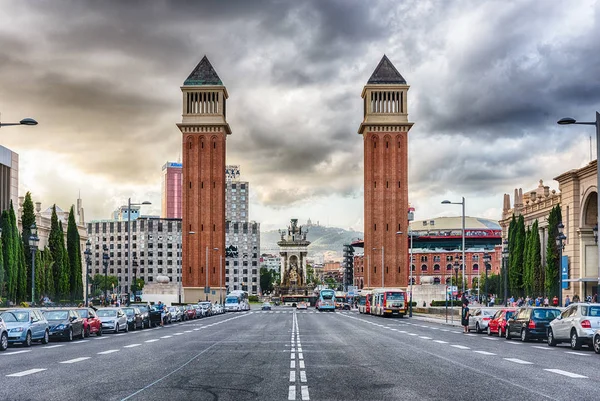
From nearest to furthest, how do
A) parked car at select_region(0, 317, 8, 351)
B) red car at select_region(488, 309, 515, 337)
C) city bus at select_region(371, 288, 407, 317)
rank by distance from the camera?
parked car at select_region(0, 317, 8, 351)
red car at select_region(488, 309, 515, 337)
city bus at select_region(371, 288, 407, 317)

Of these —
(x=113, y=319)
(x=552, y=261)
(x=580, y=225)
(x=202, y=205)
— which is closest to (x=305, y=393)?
(x=113, y=319)

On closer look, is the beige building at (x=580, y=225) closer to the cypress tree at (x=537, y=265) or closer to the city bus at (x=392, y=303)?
the cypress tree at (x=537, y=265)

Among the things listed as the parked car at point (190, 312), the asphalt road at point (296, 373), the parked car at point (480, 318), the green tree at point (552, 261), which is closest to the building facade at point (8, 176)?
the parked car at point (190, 312)

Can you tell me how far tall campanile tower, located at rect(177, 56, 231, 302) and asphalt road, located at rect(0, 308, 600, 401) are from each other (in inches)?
3693

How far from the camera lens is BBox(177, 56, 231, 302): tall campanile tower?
4717 inches

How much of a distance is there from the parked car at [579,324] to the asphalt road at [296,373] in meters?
1.83

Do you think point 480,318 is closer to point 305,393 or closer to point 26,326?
point 26,326

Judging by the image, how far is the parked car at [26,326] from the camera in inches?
1072

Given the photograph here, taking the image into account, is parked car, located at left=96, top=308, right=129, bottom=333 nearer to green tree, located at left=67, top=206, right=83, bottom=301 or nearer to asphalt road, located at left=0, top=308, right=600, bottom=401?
asphalt road, located at left=0, top=308, right=600, bottom=401

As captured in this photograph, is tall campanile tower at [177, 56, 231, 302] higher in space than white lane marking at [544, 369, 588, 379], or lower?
higher

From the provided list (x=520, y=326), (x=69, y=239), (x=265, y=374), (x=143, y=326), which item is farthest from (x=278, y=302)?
(x=265, y=374)

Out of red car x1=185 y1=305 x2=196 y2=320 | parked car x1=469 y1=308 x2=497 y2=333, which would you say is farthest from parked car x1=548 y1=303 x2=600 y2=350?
red car x1=185 y1=305 x2=196 y2=320

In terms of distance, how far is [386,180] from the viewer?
121812mm

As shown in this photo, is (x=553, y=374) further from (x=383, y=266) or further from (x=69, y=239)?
(x=383, y=266)
